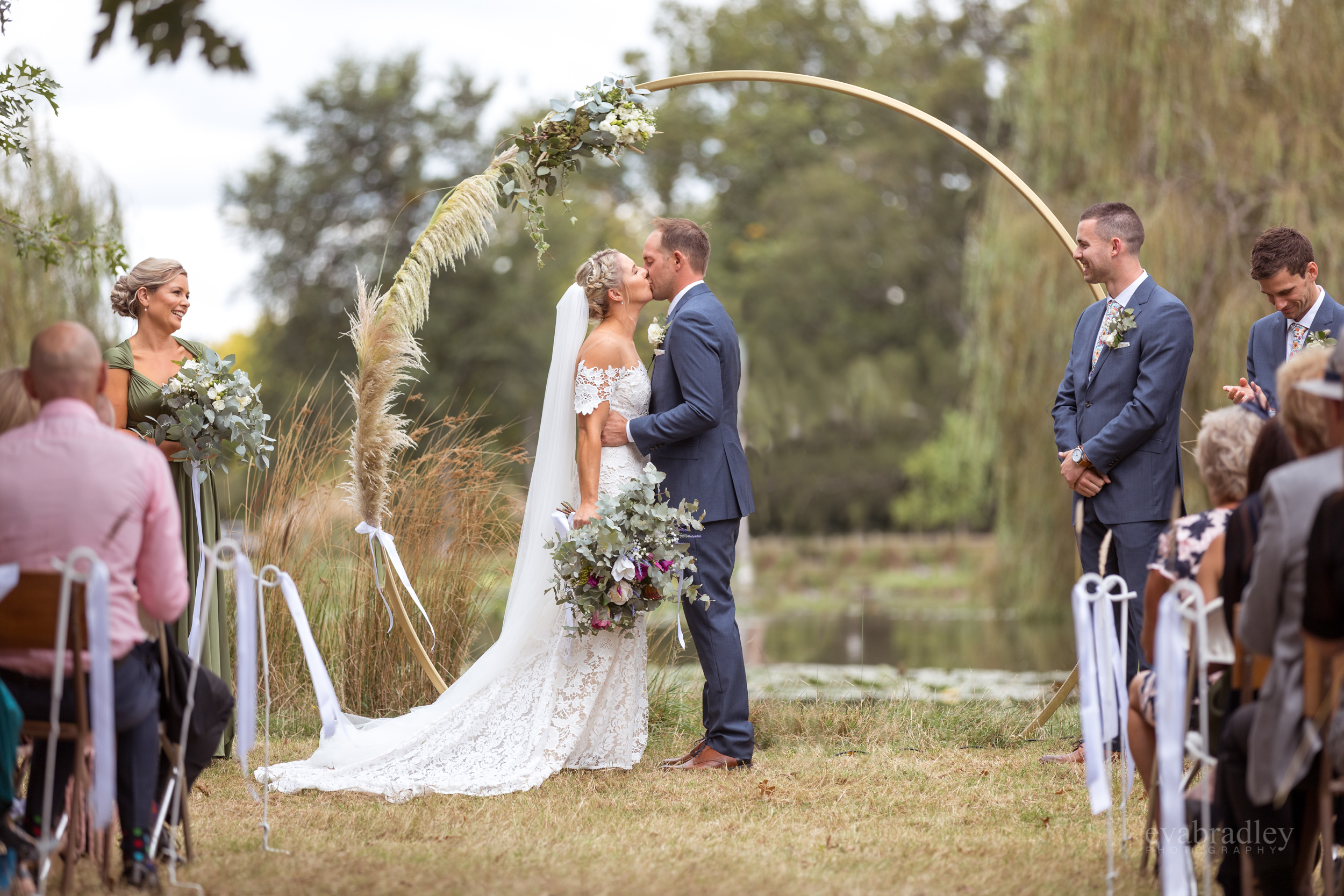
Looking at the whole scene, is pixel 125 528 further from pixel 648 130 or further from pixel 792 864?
pixel 648 130

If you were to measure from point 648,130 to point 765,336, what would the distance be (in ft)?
85.0

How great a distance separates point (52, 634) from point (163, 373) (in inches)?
92.9

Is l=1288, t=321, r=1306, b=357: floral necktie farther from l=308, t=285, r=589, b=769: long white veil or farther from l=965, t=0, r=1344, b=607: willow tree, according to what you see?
l=965, t=0, r=1344, b=607: willow tree

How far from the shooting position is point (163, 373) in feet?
16.2

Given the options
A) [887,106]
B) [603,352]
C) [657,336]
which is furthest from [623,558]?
[887,106]

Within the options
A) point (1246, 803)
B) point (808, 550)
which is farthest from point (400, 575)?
point (808, 550)

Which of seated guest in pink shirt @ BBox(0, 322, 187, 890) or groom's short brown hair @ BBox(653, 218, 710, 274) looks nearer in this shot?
seated guest in pink shirt @ BBox(0, 322, 187, 890)

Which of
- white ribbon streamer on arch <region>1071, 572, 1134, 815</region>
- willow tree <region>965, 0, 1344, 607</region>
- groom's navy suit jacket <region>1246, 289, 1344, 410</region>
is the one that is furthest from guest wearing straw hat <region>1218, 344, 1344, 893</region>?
willow tree <region>965, 0, 1344, 607</region>

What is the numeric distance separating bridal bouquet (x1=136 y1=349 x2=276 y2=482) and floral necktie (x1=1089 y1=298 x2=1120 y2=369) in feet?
11.4

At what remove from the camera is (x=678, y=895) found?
3.10m

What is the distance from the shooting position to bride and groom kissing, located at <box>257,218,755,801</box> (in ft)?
15.5

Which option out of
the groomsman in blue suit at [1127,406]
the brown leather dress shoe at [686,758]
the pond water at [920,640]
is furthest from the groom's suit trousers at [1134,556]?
the pond water at [920,640]

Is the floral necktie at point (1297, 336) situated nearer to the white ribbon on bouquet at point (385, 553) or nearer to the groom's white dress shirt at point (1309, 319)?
the groom's white dress shirt at point (1309, 319)

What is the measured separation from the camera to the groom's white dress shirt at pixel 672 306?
15.9ft
